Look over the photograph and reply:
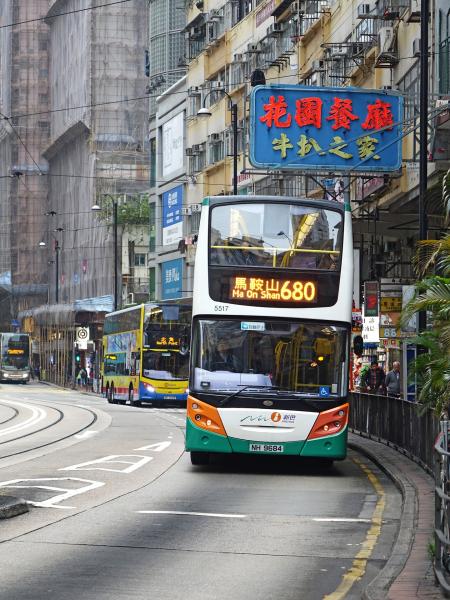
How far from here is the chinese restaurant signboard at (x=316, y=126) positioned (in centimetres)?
3459

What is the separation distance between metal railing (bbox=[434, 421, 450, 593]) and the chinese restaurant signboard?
2466 cm

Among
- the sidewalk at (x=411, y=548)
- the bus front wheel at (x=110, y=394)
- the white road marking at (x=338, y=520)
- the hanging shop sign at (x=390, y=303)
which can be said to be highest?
the hanging shop sign at (x=390, y=303)

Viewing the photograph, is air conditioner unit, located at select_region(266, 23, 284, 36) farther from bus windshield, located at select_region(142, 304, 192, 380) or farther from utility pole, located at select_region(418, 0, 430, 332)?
utility pole, located at select_region(418, 0, 430, 332)

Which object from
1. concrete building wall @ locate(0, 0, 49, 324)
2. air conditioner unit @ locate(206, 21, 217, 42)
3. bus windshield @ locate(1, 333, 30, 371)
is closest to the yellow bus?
air conditioner unit @ locate(206, 21, 217, 42)

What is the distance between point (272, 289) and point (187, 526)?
682 centimetres

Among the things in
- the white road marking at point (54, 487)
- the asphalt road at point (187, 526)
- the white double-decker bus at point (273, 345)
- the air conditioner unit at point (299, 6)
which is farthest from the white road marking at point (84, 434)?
the air conditioner unit at point (299, 6)

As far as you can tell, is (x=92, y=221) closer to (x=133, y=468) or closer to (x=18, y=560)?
(x=133, y=468)

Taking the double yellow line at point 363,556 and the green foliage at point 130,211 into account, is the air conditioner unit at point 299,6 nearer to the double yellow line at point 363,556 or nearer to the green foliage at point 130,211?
the double yellow line at point 363,556

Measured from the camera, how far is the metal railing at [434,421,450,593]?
9.55 meters

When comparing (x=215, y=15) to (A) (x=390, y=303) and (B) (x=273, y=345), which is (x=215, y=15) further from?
(B) (x=273, y=345)

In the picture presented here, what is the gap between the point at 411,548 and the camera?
39.3 ft

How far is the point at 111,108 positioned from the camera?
342 feet

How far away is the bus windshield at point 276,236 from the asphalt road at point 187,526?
3.18 meters

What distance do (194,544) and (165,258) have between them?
214 feet
